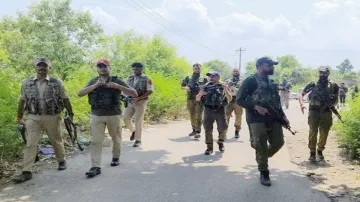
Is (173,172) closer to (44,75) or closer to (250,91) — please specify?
(250,91)

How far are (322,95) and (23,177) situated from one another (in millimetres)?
5144

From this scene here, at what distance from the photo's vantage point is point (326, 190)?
534cm

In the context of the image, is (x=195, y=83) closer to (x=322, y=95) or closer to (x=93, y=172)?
(x=322, y=95)

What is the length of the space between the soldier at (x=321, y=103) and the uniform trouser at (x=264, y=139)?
1.78 meters

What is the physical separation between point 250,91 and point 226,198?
1588 millimetres

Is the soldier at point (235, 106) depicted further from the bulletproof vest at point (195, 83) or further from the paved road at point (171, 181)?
the paved road at point (171, 181)

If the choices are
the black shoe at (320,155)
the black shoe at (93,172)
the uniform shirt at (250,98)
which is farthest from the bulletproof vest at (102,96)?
the black shoe at (320,155)

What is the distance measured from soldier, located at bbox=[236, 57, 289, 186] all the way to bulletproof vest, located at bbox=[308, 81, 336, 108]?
5.72 feet

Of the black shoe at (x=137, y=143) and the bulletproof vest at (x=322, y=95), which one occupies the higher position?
the bulletproof vest at (x=322, y=95)

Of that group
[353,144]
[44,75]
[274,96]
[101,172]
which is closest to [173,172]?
[101,172]

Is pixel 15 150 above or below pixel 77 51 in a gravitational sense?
below

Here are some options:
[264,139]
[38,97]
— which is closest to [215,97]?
[264,139]

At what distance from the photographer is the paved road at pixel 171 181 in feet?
16.0

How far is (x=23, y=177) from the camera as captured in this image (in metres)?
5.47
